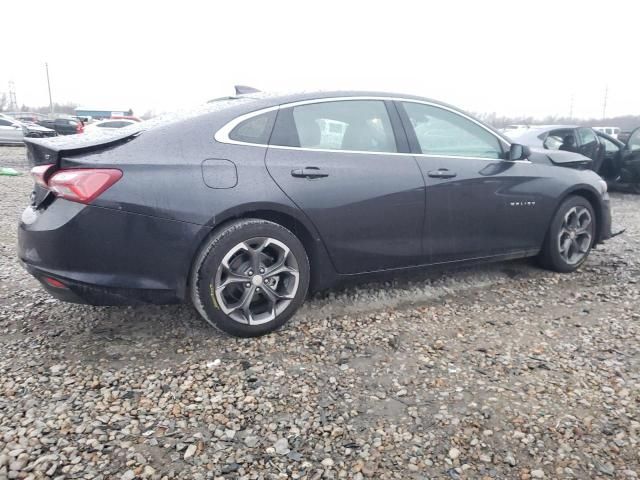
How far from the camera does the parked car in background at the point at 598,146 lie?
838cm

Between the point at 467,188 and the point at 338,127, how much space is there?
110 cm

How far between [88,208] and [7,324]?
122cm

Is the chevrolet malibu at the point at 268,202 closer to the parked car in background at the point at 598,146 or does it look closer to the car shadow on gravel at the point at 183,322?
the car shadow on gravel at the point at 183,322

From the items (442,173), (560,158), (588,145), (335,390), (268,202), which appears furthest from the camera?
(588,145)

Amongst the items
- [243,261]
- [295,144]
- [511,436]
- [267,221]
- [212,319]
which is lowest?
[511,436]

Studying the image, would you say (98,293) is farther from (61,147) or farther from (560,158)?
(560,158)

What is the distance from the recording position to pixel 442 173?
353cm

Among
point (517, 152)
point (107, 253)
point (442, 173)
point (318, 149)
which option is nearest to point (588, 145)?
point (517, 152)

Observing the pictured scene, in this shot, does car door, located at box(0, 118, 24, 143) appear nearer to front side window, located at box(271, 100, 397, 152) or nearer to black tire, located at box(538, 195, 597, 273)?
front side window, located at box(271, 100, 397, 152)

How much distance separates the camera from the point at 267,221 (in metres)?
2.94

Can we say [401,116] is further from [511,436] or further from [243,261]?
[511,436]

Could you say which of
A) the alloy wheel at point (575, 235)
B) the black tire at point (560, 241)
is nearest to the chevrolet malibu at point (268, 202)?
the black tire at point (560, 241)

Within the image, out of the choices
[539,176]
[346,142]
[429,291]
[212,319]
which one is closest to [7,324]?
[212,319]

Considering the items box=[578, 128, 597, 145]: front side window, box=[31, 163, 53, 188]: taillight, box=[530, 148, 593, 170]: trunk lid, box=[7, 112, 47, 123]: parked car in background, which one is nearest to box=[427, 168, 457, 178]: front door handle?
box=[530, 148, 593, 170]: trunk lid
